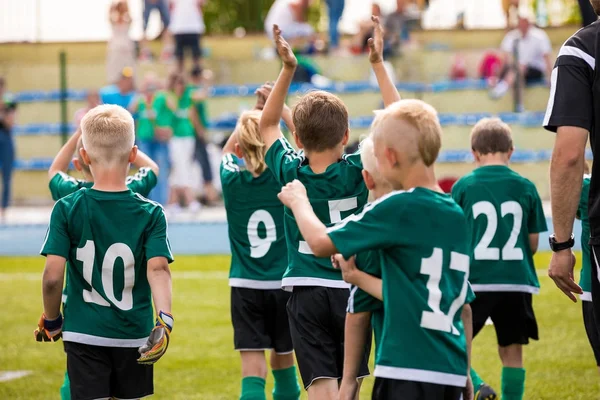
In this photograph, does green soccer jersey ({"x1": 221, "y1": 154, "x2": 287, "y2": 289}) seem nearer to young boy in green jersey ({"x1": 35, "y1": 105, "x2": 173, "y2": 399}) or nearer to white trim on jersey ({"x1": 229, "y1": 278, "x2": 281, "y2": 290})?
white trim on jersey ({"x1": 229, "y1": 278, "x2": 281, "y2": 290})

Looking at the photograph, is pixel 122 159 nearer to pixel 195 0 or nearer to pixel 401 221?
pixel 401 221

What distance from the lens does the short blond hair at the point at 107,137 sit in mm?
4309

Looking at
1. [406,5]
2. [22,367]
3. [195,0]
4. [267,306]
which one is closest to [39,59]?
[195,0]

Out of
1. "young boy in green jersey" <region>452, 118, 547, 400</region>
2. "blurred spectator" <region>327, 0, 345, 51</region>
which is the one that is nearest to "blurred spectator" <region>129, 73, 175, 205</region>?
"blurred spectator" <region>327, 0, 345, 51</region>

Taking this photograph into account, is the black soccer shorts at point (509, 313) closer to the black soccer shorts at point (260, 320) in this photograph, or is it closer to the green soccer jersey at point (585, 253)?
the green soccer jersey at point (585, 253)

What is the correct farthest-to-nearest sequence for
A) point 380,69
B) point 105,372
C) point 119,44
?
point 119,44 → point 380,69 → point 105,372

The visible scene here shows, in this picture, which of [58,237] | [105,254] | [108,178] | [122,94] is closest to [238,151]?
[108,178]

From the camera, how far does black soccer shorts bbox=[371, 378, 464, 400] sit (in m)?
3.50

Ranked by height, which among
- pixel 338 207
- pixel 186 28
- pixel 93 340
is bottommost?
pixel 93 340

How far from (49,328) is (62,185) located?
123 centimetres

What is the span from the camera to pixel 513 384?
5.91 meters

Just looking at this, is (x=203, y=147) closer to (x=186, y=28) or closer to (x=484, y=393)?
(x=186, y=28)

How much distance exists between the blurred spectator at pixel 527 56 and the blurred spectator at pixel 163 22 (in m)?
7.27

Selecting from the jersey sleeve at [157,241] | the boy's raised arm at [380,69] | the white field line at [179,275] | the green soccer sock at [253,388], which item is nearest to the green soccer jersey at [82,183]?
the jersey sleeve at [157,241]
